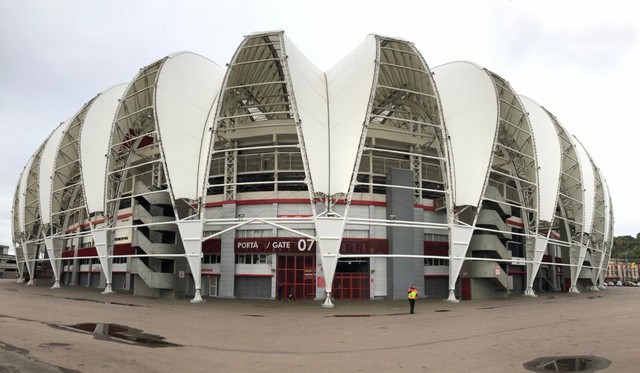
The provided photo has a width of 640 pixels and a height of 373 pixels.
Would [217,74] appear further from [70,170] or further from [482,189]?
[482,189]

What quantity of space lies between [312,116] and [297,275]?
585 inches

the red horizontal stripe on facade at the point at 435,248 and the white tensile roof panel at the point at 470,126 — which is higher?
the white tensile roof panel at the point at 470,126

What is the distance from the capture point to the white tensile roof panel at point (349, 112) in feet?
112

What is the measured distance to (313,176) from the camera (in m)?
33.7

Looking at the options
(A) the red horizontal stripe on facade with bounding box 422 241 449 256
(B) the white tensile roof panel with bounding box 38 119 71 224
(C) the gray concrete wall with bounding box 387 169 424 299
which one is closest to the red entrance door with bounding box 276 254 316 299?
(C) the gray concrete wall with bounding box 387 169 424 299

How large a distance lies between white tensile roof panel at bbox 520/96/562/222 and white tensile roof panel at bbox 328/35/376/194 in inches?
824

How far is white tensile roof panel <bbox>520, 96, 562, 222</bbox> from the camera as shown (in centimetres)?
4519

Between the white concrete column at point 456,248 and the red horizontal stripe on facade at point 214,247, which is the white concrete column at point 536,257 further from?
the red horizontal stripe on facade at point 214,247

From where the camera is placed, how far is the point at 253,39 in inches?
1389

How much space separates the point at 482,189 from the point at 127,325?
99.9 ft

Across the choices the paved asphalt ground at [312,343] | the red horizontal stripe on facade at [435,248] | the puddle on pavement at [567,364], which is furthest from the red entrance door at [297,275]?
the puddle on pavement at [567,364]

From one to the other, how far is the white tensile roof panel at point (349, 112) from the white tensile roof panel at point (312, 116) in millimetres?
545

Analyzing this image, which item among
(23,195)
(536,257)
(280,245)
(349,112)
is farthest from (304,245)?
(23,195)

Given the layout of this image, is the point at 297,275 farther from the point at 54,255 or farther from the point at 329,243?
the point at 54,255
